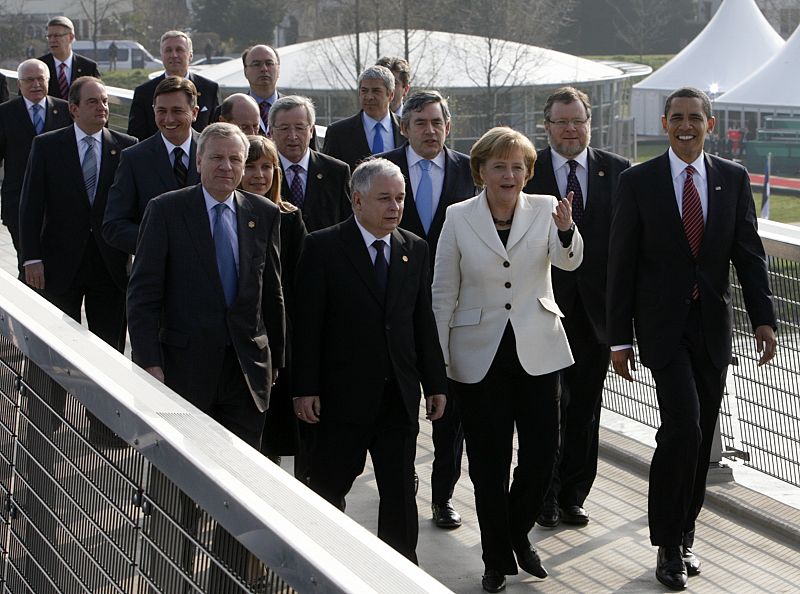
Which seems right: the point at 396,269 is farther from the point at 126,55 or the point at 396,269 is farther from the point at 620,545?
the point at 126,55

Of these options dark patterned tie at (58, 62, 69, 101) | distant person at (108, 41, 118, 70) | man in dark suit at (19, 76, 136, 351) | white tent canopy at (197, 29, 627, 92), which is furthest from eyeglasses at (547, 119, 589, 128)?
distant person at (108, 41, 118, 70)

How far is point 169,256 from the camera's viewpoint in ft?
17.2

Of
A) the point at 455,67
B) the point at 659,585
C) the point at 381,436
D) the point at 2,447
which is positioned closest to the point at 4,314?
the point at 2,447

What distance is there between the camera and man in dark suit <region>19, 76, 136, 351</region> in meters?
7.37

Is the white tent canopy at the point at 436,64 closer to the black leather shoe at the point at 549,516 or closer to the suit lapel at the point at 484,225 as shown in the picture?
the black leather shoe at the point at 549,516

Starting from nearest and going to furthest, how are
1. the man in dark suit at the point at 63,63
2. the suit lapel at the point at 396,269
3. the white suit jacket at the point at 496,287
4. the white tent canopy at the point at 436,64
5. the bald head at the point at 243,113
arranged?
the suit lapel at the point at 396,269
the white suit jacket at the point at 496,287
the bald head at the point at 243,113
the man in dark suit at the point at 63,63
the white tent canopy at the point at 436,64

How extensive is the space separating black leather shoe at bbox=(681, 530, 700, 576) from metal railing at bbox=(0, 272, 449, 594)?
9.26ft

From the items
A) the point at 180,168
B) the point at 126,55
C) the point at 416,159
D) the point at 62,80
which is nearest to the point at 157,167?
the point at 180,168

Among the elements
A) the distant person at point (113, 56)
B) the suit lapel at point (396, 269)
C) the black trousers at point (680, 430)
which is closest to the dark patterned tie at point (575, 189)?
the black trousers at point (680, 430)

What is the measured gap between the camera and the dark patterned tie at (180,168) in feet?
21.7

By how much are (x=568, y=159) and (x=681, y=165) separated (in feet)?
2.77

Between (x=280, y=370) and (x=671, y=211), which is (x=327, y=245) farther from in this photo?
(x=671, y=211)

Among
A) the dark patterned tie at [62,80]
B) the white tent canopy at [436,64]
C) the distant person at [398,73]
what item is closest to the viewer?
the distant person at [398,73]

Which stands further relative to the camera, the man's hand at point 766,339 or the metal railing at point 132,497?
the man's hand at point 766,339
